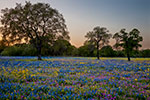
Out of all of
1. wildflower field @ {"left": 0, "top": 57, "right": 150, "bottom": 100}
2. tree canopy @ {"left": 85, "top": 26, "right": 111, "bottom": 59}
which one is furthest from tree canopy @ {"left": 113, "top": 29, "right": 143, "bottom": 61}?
wildflower field @ {"left": 0, "top": 57, "right": 150, "bottom": 100}

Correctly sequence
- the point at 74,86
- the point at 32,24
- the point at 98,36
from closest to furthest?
the point at 74,86 → the point at 32,24 → the point at 98,36

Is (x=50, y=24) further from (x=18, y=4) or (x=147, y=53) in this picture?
(x=147, y=53)

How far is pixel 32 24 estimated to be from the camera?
104ft

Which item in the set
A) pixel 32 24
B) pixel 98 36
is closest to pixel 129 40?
pixel 98 36

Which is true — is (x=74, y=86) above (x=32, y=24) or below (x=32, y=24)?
below

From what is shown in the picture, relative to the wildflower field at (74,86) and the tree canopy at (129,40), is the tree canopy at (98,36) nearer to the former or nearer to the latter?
the tree canopy at (129,40)

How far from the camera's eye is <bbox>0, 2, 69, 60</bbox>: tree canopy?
30572mm

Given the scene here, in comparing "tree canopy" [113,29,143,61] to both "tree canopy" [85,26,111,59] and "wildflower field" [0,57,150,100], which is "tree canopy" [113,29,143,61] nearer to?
"tree canopy" [85,26,111,59]

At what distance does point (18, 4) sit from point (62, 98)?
35.3 meters

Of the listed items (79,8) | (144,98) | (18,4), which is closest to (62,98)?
(144,98)

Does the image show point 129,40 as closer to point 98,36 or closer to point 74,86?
point 98,36

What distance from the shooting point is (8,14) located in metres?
30.2

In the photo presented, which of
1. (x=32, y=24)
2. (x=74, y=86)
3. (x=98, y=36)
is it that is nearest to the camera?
(x=74, y=86)

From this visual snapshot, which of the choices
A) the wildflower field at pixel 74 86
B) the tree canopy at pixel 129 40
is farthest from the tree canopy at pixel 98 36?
the wildflower field at pixel 74 86
